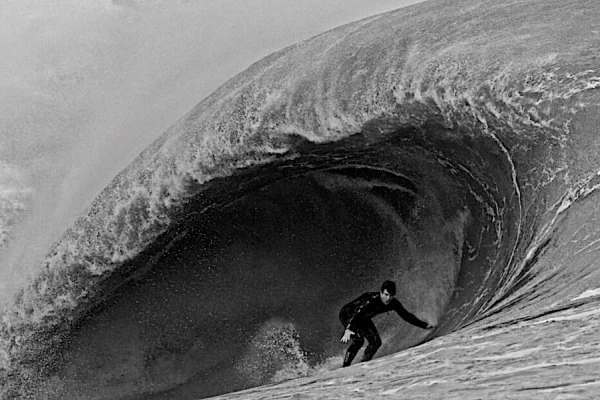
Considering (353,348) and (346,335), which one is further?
(353,348)

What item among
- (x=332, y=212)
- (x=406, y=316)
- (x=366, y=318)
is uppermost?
(x=332, y=212)

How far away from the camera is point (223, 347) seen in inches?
188

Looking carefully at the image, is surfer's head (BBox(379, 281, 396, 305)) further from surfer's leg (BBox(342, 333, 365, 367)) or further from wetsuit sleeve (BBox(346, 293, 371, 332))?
surfer's leg (BBox(342, 333, 365, 367))

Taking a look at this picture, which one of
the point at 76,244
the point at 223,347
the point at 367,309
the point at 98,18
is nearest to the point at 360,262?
the point at 367,309

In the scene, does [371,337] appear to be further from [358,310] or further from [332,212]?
[332,212]

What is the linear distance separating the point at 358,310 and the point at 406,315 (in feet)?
0.96

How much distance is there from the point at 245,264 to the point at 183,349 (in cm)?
74

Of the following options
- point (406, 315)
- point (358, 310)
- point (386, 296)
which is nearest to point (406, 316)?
point (406, 315)

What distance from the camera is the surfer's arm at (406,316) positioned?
409cm

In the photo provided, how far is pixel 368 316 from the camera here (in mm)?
4207

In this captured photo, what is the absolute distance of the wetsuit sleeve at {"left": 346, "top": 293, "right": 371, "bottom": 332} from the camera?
4.13m

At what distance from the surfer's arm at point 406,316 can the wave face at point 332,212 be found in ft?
0.36

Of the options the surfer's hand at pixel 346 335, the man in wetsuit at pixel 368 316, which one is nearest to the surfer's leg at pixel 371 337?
the man in wetsuit at pixel 368 316

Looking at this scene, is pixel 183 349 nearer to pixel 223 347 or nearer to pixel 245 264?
pixel 223 347
